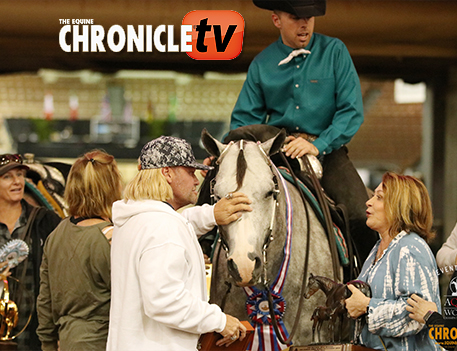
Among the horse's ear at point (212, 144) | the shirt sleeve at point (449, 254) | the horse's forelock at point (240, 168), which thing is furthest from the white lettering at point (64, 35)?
the shirt sleeve at point (449, 254)

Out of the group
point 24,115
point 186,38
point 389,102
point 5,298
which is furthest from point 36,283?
point 389,102

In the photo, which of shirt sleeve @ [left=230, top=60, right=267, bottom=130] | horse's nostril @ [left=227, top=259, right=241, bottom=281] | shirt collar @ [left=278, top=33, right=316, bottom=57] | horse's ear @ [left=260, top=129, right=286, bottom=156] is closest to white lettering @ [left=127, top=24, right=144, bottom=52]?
shirt sleeve @ [left=230, top=60, right=267, bottom=130]

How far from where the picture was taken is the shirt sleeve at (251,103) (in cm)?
336

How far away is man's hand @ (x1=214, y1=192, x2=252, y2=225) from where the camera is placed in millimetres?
Answer: 2299

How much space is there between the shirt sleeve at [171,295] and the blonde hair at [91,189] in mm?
799

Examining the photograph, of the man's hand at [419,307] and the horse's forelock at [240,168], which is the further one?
the horse's forelock at [240,168]

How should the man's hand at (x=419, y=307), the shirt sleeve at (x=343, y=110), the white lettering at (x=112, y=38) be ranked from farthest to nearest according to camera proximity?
the white lettering at (x=112, y=38)
the shirt sleeve at (x=343, y=110)
the man's hand at (x=419, y=307)

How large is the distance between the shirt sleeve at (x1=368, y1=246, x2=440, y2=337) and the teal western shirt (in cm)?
101

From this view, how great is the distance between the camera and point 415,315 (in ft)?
6.94

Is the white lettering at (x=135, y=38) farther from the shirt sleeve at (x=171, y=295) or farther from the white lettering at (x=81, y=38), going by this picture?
the shirt sleeve at (x=171, y=295)

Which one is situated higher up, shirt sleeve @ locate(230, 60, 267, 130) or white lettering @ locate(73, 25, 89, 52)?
white lettering @ locate(73, 25, 89, 52)

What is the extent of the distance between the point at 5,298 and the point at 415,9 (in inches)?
146

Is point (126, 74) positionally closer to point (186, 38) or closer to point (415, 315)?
point (186, 38)

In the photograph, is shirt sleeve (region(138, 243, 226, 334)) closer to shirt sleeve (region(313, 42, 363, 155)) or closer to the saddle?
the saddle
